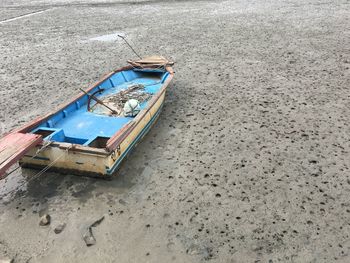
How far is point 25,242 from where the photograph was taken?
12.3ft

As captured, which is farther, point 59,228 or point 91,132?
point 91,132

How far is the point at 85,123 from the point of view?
5.35 meters

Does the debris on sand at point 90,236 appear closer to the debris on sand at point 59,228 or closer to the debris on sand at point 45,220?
the debris on sand at point 59,228

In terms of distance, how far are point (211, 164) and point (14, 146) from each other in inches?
104

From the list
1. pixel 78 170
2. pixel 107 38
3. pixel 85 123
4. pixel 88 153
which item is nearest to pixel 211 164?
pixel 88 153

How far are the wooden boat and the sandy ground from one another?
31cm

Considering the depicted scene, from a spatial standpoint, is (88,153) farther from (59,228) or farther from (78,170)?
(59,228)

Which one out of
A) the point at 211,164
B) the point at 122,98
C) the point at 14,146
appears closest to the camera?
the point at 14,146

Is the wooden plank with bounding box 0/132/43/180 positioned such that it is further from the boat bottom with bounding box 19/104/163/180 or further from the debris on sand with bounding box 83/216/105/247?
the debris on sand with bounding box 83/216/105/247

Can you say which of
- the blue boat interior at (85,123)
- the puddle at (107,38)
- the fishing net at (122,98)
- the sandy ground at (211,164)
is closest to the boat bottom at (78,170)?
the sandy ground at (211,164)

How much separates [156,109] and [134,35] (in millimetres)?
6437

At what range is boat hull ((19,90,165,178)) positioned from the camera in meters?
4.22

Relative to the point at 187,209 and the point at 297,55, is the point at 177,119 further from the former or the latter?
the point at 297,55

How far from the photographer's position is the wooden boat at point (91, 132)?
421cm
